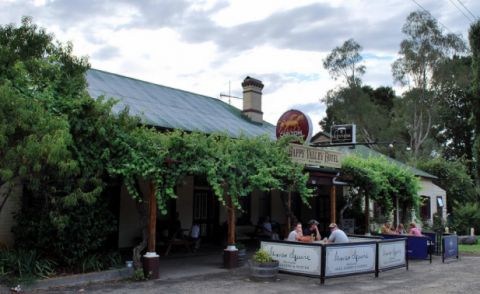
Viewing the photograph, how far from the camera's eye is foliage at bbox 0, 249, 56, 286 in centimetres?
925

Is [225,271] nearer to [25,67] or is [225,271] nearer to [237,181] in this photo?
[237,181]

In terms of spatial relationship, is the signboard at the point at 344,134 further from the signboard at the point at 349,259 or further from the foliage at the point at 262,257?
the foliage at the point at 262,257

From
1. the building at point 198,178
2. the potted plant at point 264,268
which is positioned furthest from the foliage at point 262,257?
the building at point 198,178

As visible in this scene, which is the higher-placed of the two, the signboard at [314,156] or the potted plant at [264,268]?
the signboard at [314,156]

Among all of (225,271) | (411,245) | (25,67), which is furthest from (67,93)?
(411,245)

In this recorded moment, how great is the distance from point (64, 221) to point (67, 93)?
289 cm

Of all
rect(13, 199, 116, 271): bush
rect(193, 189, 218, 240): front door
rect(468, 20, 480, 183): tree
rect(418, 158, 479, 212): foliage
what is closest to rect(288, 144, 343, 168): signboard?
rect(193, 189, 218, 240): front door

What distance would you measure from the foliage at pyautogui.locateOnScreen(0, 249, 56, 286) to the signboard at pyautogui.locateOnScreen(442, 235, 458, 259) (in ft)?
39.3

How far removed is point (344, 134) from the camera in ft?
67.2

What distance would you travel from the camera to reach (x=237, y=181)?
12.0m

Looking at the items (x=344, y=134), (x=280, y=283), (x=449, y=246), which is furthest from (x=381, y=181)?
(x=280, y=283)

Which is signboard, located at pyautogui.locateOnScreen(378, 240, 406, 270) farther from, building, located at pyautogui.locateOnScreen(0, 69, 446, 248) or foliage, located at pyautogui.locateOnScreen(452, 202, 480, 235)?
foliage, located at pyautogui.locateOnScreen(452, 202, 480, 235)

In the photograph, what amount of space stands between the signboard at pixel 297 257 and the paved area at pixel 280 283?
0.29m

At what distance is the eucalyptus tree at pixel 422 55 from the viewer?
3897 centimetres
